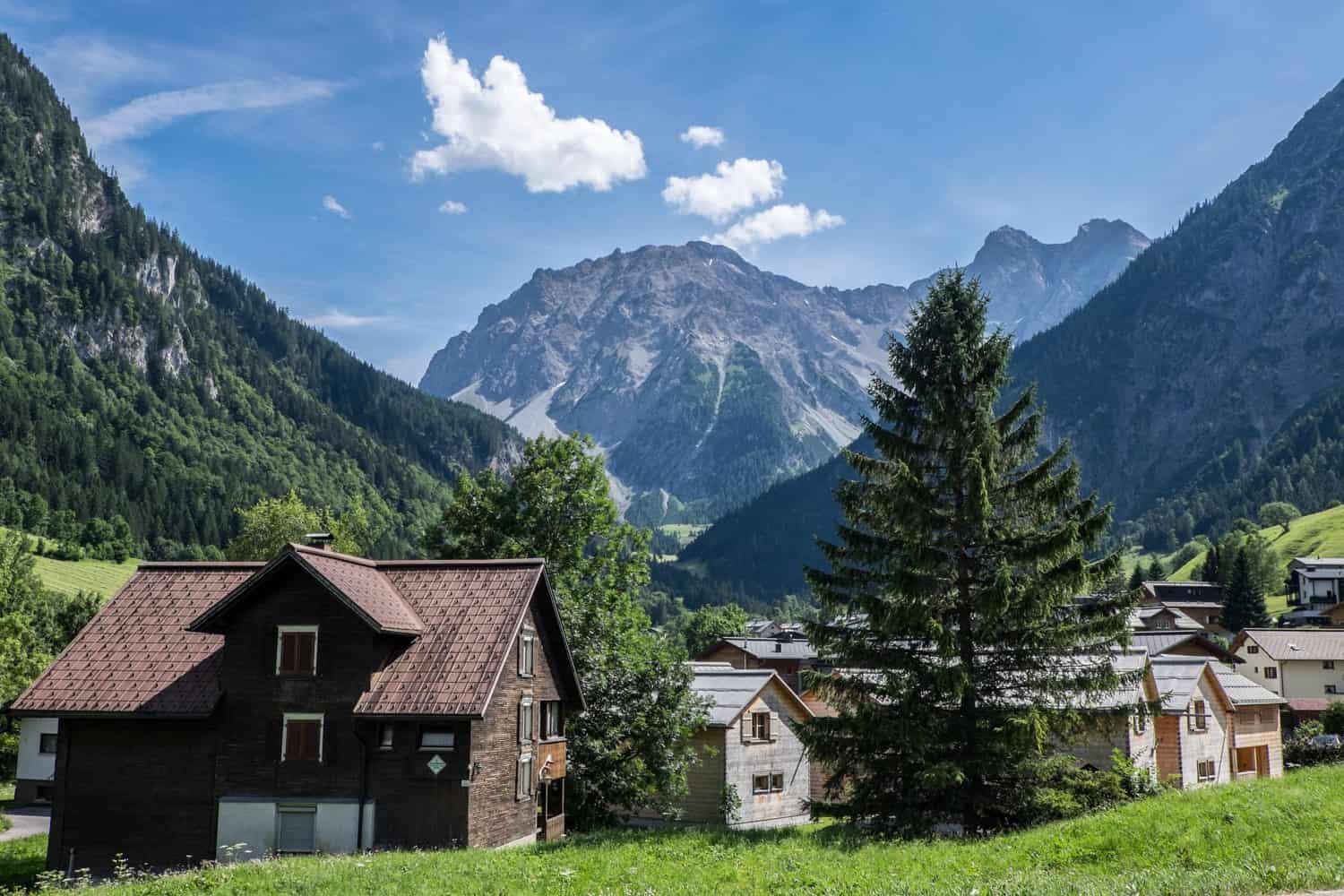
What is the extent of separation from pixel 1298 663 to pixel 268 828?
95.5 m

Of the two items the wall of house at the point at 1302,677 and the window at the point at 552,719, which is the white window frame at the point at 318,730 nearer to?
the window at the point at 552,719

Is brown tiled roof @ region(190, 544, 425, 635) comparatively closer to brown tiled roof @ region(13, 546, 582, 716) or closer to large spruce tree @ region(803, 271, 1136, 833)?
brown tiled roof @ region(13, 546, 582, 716)

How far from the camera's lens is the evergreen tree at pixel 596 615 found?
4216cm

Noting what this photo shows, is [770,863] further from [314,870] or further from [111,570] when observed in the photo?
[111,570]

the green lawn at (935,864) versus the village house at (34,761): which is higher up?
the green lawn at (935,864)

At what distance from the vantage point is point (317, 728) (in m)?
32.7

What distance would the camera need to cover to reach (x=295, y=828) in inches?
1281

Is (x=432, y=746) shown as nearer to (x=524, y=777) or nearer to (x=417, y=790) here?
(x=417, y=790)

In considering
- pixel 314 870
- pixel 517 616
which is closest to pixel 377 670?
pixel 517 616

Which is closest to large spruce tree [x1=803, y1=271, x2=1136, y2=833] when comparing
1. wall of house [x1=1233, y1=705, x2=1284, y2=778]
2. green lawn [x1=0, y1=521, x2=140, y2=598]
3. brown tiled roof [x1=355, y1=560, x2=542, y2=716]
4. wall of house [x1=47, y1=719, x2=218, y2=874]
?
brown tiled roof [x1=355, y1=560, x2=542, y2=716]

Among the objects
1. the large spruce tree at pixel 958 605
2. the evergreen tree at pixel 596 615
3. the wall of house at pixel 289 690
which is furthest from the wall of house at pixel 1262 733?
the wall of house at pixel 289 690

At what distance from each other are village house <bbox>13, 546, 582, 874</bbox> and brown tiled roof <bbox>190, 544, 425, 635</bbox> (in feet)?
0.24

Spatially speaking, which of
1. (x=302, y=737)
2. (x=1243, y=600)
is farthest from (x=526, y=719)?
(x=1243, y=600)

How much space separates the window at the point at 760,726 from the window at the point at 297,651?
82.0 ft
